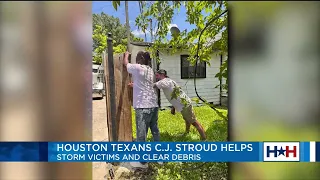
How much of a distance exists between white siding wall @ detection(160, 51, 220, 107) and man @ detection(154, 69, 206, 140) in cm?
4

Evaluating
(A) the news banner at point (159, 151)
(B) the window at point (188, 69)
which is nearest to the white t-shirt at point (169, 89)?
(B) the window at point (188, 69)

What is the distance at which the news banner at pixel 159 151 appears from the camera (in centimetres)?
197

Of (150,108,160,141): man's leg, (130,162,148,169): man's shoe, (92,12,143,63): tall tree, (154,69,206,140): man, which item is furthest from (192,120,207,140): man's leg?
(92,12,143,63): tall tree

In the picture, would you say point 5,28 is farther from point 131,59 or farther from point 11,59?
point 131,59

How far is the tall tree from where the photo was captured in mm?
1995

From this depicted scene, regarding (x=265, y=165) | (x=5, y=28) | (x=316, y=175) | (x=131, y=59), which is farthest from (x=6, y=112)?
(x=316, y=175)

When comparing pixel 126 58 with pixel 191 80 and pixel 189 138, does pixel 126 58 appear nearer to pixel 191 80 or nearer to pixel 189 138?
pixel 191 80

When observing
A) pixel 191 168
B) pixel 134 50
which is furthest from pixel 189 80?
pixel 191 168

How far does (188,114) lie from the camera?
2197 millimetres

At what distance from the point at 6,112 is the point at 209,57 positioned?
168cm

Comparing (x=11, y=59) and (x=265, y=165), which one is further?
(x=265, y=165)

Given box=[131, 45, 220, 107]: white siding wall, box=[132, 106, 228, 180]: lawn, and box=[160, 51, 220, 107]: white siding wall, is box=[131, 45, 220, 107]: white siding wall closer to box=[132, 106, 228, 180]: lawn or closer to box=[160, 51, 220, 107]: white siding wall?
box=[160, 51, 220, 107]: white siding wall

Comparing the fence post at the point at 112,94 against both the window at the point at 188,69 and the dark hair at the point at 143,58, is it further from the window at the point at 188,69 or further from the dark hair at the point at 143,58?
the window at the point at 188,69

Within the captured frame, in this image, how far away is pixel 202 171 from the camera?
86.9 inches
